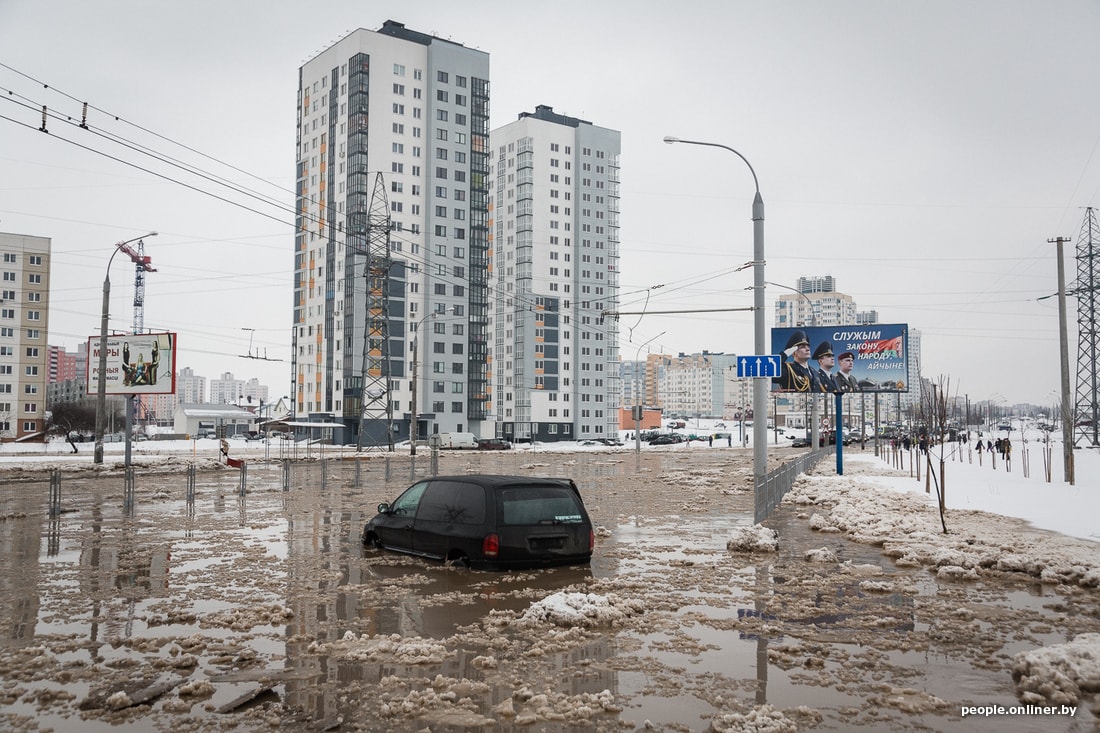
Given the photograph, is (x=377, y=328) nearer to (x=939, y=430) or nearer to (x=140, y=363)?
(x=140, y=363)

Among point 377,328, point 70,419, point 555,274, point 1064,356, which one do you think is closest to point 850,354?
point 1064,356

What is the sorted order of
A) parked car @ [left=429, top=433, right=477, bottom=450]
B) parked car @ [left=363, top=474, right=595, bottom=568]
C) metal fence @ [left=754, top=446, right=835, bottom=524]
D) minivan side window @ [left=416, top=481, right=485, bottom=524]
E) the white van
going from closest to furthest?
1. parked car @ [left=363, top=474, right=595, bottom=568]
2. minivan side window @ [left=416, top=481, right=485, bottom=524]
3. metal fence @ [left=754, top=446, right=835, bottom=524]
4. the white van
5. parked car @ [left=429, top=433, right=477, bottom=450]

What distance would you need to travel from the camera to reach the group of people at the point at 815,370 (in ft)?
127

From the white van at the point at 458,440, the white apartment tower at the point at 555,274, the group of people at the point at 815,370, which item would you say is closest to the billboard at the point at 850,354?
the group of people at the point at 815,370

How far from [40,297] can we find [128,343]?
86.9 meters

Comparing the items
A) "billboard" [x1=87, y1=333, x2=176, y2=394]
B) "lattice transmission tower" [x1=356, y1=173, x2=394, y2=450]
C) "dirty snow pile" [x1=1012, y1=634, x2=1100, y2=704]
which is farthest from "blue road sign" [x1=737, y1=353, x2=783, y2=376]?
"lattice transmission tower" [x1=356, y1=173, x2=394, y2=450]

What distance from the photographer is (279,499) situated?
78.3 feet

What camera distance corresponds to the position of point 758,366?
63.6 ft

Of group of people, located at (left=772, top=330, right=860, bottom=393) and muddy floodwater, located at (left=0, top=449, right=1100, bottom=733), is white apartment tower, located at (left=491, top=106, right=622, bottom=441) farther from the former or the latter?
muddy floodwater, located at (left=0, top=449, right=1100, bottom=733)

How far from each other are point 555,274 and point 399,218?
32.2 metres

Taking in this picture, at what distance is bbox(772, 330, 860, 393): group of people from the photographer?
38.8 meters

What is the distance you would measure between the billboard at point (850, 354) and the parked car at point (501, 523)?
29.4 m

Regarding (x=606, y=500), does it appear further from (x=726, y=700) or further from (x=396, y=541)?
(x=726, y=700)

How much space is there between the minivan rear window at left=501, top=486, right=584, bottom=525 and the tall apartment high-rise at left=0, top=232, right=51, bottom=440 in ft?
370
